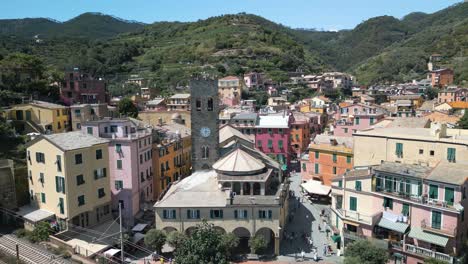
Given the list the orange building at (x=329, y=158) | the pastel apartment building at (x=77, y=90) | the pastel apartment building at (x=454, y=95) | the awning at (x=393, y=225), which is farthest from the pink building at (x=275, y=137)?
the pastel apartment building at (x=454, y=95)

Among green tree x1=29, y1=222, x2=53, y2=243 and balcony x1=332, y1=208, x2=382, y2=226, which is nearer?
balcony x1=332, y1=208, x2=382, y2=226

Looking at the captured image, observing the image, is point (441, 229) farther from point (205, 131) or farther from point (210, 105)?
point (210, 105)

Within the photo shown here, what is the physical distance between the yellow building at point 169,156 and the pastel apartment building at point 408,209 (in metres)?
25.1

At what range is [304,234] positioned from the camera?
43844mm

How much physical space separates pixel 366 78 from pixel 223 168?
492 ft

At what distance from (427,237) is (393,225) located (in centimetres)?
306

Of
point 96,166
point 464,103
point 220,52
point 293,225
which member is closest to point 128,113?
point 96,166

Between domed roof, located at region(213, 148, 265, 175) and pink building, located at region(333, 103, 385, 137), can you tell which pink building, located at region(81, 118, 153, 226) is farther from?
pink building, located at region(333, 103, 385, 137)

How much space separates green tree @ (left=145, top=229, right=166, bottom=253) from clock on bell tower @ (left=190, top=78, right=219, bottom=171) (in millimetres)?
15537

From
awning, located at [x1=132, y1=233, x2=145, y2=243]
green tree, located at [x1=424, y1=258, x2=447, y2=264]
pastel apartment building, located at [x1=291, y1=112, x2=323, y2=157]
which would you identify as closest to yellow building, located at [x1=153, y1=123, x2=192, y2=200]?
awning, located at [x1=132, y1=233, x2=145, y2=243]

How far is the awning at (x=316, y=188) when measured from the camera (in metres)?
53.7

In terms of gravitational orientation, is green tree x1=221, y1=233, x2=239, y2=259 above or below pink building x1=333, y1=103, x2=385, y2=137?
below

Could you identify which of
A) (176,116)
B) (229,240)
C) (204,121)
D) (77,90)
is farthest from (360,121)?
(77,90)

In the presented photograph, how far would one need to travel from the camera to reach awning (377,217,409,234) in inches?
1364
